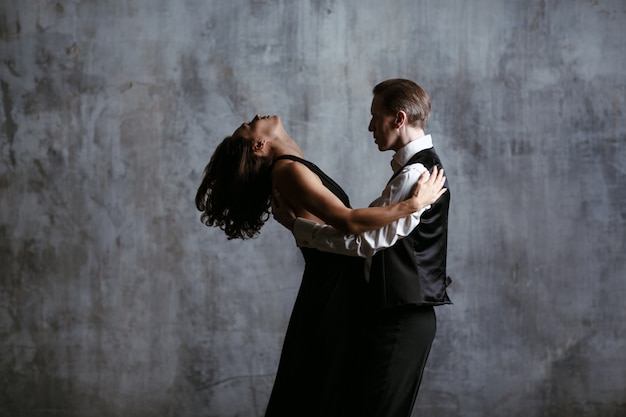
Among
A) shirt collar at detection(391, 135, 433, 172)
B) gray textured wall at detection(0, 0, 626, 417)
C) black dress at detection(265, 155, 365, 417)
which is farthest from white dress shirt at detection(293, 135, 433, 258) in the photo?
gray textured wall at detection(0, 0, 626, 417)

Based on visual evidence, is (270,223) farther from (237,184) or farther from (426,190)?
(426,190)

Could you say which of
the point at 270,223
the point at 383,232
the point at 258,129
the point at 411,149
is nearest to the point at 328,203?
the point at 383,232

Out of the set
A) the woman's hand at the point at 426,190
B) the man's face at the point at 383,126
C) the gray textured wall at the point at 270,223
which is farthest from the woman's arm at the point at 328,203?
the gray textured wall at the point at 270,223

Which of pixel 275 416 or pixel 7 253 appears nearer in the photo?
pixel 275 416

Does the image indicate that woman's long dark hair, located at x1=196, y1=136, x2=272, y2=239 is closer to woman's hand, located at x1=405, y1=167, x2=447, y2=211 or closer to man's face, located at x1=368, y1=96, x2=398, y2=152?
man's face, located at x1=368, y1=96, x2=398, y2=152

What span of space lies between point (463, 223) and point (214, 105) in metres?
1.62

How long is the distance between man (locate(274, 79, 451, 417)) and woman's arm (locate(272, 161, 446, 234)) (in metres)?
0.03

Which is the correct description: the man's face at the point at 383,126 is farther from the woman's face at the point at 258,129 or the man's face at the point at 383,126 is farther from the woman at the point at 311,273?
the woman's face at the point at 258,129

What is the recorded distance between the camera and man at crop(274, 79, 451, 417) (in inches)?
95.2

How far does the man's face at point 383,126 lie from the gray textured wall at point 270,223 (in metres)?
1.69

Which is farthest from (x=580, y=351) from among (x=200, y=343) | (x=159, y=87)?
(x=159, y=87)

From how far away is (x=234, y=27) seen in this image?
426 centimetres

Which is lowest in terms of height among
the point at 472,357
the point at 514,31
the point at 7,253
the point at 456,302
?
the point at 472,357

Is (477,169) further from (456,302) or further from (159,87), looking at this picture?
(159,87)
